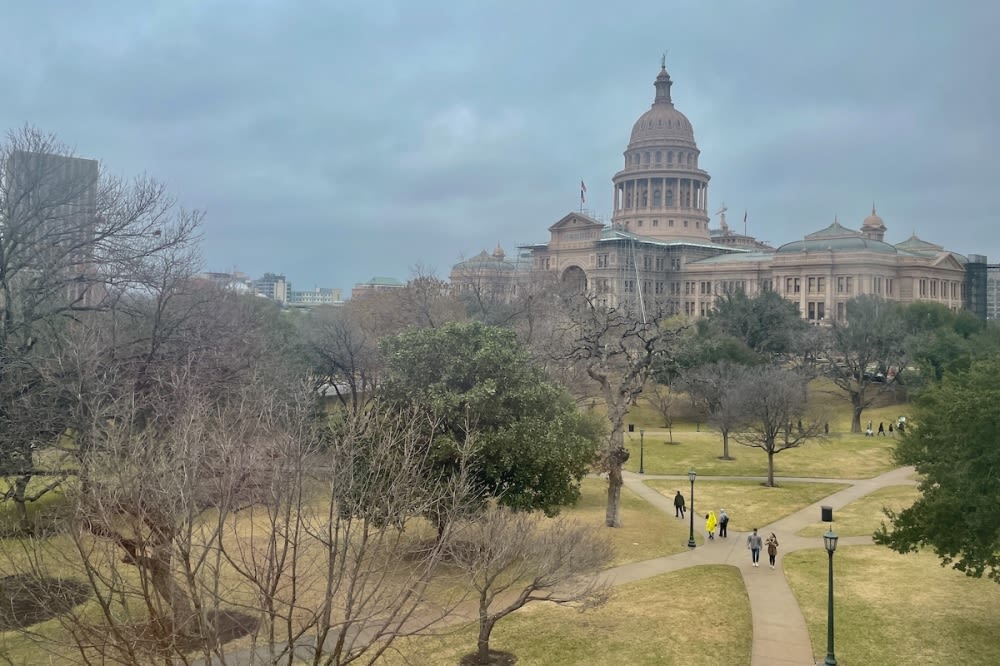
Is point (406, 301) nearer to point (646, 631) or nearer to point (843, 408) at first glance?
point (843, 408)

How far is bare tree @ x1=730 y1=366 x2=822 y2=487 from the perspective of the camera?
1430 inches

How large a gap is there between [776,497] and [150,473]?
1096 inches

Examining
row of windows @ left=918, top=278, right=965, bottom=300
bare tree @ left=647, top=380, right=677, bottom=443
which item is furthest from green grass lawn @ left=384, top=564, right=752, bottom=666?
row of windows @ left=918, top=278, right=965, bottom=300

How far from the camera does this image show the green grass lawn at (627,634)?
16.7 meters

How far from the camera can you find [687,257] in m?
114

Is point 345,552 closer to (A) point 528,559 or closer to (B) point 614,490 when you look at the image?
(A) point 528,559

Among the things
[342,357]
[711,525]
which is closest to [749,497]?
[711,525]

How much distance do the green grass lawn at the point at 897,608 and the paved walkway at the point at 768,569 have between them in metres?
0.44

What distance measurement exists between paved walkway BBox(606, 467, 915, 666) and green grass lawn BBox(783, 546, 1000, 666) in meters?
0.44

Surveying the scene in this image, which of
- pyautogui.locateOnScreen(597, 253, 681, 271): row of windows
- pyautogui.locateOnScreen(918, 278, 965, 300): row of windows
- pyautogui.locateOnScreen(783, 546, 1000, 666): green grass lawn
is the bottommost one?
pyautogui.locateOnScreen(783, 546, 1000, 666): green grass lawn

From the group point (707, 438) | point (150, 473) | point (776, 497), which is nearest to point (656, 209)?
point (707, 438)

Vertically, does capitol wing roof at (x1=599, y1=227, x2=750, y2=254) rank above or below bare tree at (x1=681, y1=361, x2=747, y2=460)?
above

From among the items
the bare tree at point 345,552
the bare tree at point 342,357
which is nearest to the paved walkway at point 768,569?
the bare tree at point 345,552

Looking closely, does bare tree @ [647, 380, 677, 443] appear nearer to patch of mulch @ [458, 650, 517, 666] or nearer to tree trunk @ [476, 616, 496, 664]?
patch of mulch @ [458, 650, 517, 666]
